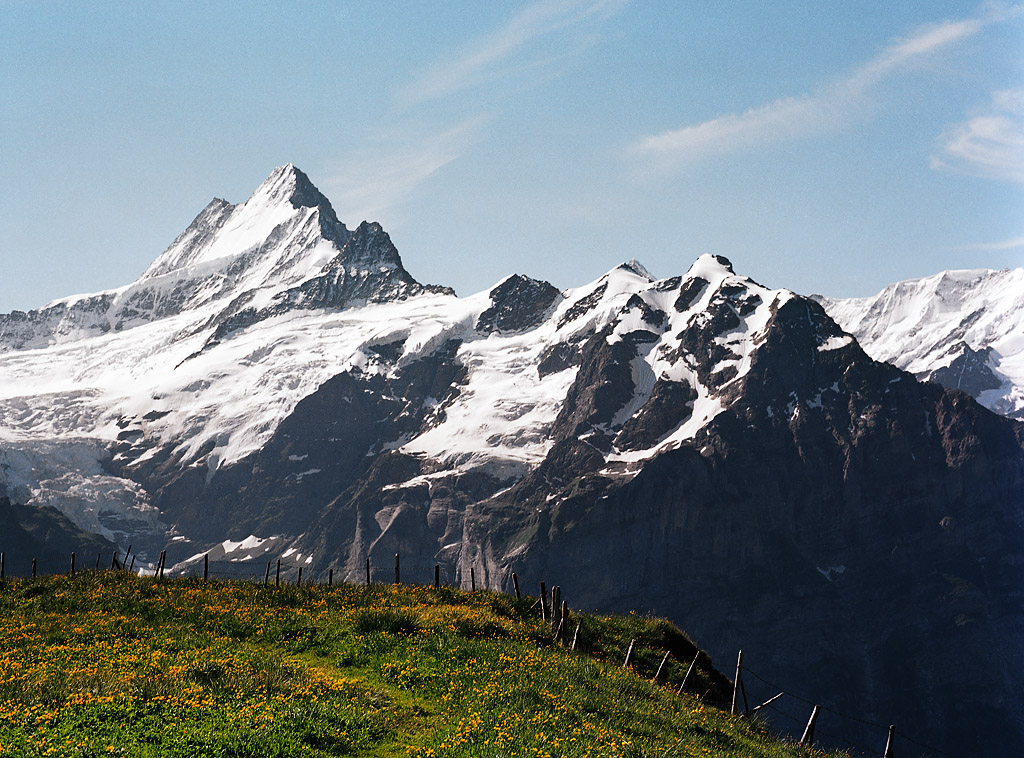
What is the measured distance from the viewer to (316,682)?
30.4m

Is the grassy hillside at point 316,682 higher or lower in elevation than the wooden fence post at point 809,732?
higher

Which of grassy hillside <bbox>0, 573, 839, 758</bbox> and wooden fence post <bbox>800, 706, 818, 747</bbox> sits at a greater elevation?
grassy hillside <bbox>0, 573, 839, 758</bbox>

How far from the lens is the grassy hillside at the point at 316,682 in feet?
83.1

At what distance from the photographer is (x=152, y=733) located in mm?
24484

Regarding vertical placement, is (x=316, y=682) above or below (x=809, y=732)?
above

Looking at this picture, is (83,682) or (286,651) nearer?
(83,682)

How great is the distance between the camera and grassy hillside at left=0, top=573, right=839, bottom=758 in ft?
83.1

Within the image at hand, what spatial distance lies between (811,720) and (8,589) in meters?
39.5

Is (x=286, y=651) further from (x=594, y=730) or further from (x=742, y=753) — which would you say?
(x=742, y=753)

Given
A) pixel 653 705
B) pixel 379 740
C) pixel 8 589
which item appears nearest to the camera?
pixel 379 740

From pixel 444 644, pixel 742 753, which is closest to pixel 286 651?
pixel 444 644

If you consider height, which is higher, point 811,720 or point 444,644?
point 444,644

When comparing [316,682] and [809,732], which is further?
[809,732]

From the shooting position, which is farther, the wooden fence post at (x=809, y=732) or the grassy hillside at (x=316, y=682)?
the wooden fence post at (x=809, y=732)
